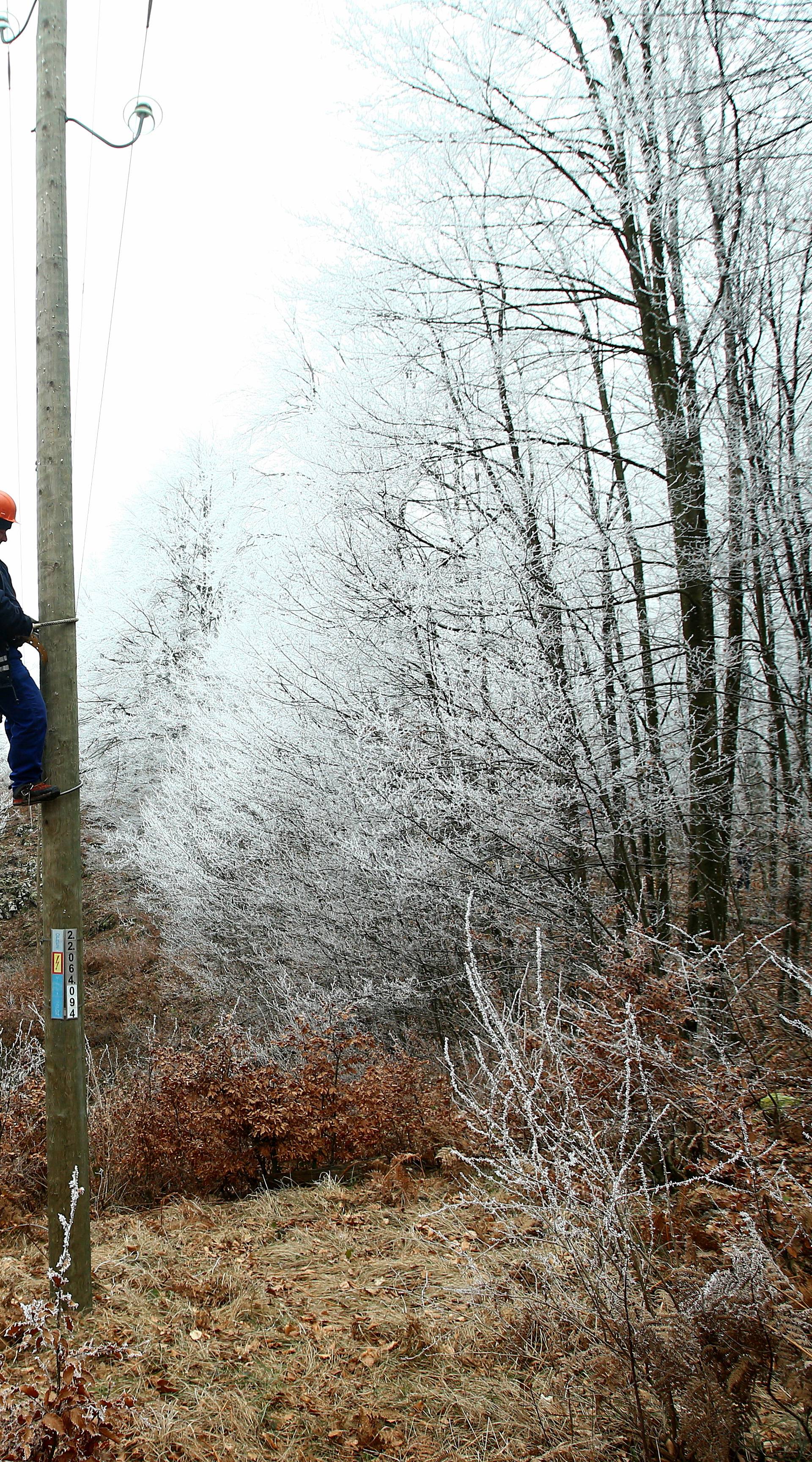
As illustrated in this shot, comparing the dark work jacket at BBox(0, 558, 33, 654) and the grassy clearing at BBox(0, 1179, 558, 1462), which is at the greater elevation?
the dark work jacket at BBox(0, 558, 33, 654)

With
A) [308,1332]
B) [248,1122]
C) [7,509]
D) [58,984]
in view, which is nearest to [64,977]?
[58,984]

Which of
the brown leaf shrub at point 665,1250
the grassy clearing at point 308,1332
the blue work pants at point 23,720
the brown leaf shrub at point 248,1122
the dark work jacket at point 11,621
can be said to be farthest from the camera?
the brown leaf shrub at point 248,1122

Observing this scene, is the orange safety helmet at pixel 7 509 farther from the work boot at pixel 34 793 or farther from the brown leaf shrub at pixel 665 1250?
the brown leaf shrub at pixel 665 1250

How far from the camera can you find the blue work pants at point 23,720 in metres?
3.57

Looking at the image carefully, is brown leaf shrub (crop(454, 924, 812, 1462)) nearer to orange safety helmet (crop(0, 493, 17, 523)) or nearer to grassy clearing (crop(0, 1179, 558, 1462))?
grassy clearing (crop(0, 1179, 558, 1462))

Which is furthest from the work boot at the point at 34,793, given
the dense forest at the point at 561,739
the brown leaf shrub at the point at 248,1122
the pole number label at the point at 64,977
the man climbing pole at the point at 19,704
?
the brown leaf shrub at the point at 248,1122

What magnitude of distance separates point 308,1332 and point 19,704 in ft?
8.98

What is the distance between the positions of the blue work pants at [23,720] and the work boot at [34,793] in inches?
0.7

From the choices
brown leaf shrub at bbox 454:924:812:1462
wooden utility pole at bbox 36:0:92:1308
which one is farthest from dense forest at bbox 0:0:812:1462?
wooden utility pole at bbox 36:0:92:1308

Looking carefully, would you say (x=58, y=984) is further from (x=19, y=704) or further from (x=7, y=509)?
(x=7, y=509)

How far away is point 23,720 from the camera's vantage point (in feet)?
11.7

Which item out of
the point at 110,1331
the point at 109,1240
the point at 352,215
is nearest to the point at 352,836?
the point at 109,1240

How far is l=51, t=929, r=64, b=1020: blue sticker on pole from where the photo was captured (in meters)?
3.57

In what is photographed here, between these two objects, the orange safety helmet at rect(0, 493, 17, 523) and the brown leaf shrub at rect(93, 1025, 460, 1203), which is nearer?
the orange safety helmet at rect(0, 493, 17, 523)
